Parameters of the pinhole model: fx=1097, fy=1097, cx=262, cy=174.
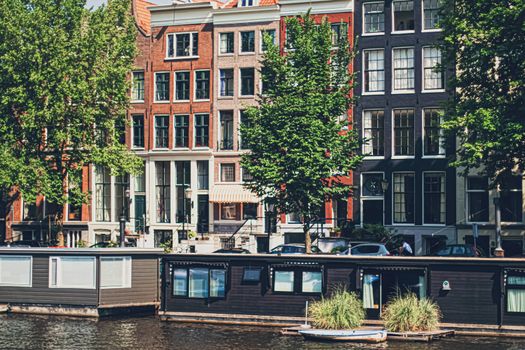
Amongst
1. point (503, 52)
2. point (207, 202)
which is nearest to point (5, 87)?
point (207, 202)

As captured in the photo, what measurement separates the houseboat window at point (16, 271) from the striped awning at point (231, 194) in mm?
18724

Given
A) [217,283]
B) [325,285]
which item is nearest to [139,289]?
[217,283]

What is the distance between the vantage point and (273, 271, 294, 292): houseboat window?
51.4 meters

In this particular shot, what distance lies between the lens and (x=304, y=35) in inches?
2506

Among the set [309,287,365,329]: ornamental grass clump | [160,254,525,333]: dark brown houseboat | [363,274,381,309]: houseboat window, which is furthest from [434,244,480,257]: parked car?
[309,287,365,329]: ornamental grass clump

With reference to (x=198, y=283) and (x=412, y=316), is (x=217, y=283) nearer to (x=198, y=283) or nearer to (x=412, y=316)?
(x=198, y=283)

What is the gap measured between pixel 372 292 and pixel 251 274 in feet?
20.1

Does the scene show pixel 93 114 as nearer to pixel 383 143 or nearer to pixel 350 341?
pixel 383 143

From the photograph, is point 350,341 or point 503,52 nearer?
point 350,341

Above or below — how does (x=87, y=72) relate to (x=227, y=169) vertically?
above

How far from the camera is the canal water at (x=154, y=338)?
4609 centimetres

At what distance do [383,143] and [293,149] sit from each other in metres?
9.31

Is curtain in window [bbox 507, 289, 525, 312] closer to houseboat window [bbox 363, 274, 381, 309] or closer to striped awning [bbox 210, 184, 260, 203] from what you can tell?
houseboat window [bbox 363, 274, 381, 309]

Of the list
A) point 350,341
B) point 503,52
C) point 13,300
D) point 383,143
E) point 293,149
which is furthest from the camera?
point 383,143
